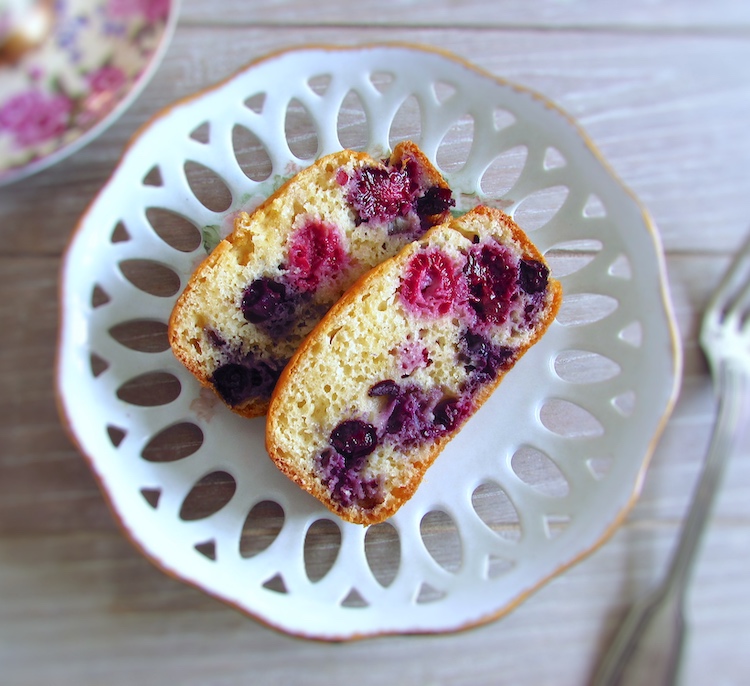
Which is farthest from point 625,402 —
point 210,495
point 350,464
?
point 210,495

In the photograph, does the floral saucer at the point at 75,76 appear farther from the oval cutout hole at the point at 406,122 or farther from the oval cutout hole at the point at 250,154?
the oval cutout hole at the point at 406,122

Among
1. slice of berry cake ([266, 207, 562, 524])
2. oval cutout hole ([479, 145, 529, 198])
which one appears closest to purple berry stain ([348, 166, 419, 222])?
slice of berry cake ([266, 207, 562, 524])

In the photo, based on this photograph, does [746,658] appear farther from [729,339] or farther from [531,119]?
[531,119]

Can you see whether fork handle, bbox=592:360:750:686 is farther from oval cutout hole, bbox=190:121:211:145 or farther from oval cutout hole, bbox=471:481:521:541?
oval cutout hole, bbox=190:121:211:145

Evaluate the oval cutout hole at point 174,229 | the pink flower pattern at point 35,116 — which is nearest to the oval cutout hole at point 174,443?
the oval cutout hole at point 174,229

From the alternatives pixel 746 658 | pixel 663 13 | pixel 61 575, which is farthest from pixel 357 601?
pixel 663 13
